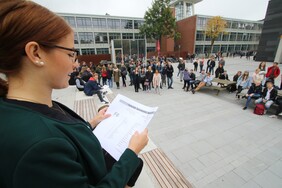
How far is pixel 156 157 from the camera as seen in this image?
9.89ft

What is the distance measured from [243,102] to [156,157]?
5676 mm

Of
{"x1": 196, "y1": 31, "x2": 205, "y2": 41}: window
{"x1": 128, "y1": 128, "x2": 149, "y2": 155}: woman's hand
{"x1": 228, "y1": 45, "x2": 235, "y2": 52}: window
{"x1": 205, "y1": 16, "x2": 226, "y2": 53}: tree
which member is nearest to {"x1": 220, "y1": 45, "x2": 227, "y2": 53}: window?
{"x1": 228, "y1": 45, "x2": 235, "y2": 52}: window

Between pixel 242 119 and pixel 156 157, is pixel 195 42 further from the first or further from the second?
pixel 156 157

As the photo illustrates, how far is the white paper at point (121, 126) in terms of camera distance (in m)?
1.12

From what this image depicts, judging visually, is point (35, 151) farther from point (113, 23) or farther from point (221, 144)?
point (113, 23)

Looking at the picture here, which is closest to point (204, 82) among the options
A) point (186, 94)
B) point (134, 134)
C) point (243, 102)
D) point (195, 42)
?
point (186, 94)

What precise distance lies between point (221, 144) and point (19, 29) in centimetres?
424

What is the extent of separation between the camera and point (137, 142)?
3.31 feet

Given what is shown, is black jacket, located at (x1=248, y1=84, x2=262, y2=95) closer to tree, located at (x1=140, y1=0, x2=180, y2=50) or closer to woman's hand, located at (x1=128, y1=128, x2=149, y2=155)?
woman's hand, located at (x1=128, y1=128, x2=149, y2=155)

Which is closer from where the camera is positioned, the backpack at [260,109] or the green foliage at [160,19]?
the backpack at [260,109]

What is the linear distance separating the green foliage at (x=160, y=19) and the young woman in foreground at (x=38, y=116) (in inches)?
1312

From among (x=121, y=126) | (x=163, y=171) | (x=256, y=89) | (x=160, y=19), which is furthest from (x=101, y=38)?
(x=121, y=126)

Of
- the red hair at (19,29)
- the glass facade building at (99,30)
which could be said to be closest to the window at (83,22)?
the glass facade building at (99,30)

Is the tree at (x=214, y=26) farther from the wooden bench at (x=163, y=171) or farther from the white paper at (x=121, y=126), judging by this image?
the white paper at (x=121, y=126)
